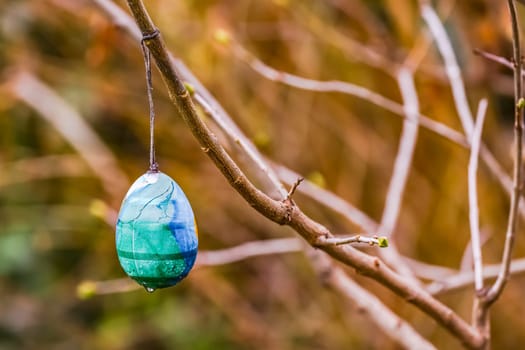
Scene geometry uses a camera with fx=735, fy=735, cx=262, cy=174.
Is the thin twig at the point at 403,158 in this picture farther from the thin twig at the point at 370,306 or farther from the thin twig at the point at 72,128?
the thin twig at the point at 72,128

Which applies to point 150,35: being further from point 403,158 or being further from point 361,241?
point 403,158

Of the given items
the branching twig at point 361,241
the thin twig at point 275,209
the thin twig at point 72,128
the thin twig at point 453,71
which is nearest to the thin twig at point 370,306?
the thin twig at point 275,209

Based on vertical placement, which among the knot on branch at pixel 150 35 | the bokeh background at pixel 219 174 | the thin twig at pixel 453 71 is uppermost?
the knot on branch at pixel 150 35

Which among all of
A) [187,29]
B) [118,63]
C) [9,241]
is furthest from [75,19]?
[9,241]

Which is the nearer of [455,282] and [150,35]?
[150,35]

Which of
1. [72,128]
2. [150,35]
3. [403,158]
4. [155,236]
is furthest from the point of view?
[72,128]

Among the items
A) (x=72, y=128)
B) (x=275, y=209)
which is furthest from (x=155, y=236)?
(x=72, y=128)

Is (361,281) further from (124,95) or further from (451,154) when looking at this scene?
(124,95)
